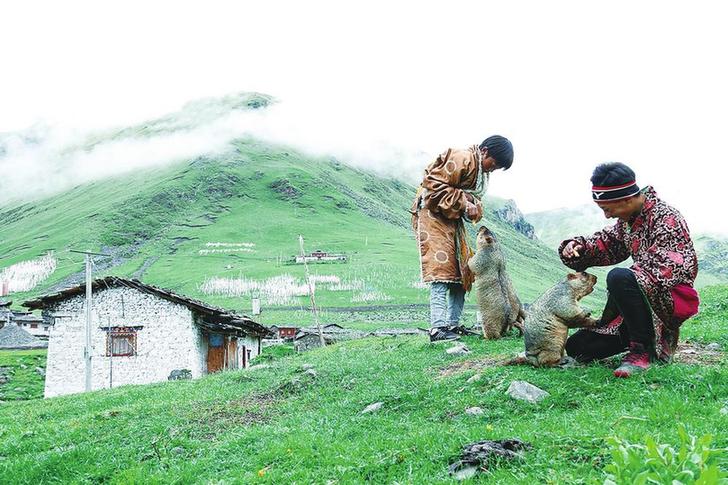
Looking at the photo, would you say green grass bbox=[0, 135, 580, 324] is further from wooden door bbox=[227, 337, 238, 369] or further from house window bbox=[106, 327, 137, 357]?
house window bbox=[106, 327, 137, 357]

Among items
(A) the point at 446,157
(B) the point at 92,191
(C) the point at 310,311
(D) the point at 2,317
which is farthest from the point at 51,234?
(A) the point at 446,157

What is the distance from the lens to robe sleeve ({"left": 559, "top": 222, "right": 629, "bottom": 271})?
6.98 metres

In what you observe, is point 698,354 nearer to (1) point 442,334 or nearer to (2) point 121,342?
(1) point 442,334

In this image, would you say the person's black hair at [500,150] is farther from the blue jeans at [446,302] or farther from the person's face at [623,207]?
the person's face at [623,207]

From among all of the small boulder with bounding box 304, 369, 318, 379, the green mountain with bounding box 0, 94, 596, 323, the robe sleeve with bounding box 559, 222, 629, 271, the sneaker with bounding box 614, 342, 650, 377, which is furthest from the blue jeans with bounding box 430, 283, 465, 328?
the green mountain with bounding box 0, 94, 596, 323

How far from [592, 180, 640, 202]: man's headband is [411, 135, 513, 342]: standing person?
3643mm

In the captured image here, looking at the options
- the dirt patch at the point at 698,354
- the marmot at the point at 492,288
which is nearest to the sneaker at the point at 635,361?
the dirt patch at the point at 698,354

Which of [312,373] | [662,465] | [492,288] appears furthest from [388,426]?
[492,288]

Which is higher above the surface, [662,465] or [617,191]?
[617,191]

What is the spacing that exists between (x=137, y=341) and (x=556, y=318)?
23.5m

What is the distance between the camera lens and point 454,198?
10.1 metres

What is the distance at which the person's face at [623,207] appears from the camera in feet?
20.9

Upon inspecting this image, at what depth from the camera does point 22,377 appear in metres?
41.8

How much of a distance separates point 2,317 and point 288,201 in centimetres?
9485
